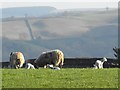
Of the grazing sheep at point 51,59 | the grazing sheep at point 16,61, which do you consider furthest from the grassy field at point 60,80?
the grazing sheep at point 51,59

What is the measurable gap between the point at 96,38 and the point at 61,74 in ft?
247

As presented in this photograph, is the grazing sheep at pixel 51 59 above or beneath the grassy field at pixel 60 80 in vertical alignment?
above

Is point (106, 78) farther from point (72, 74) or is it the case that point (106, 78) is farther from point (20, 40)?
point (20, 40)

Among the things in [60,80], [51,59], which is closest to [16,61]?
[51,59]

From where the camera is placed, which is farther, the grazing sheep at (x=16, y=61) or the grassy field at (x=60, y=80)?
the grazing sheep at (x=16, y=61)

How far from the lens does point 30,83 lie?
51.3 ft

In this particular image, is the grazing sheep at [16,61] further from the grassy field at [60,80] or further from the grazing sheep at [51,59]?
the grassy field at [60,80]

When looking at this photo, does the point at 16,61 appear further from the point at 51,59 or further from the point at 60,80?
the point at 60,80

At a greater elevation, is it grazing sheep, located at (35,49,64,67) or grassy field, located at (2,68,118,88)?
grazing sheep, located at (35,49,64,67)

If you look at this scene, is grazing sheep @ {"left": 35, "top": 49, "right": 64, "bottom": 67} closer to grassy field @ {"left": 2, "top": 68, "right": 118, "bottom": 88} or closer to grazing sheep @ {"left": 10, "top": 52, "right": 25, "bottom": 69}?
grazing sheep @ {"left": 10, "top": 52, "right": 25, "bottom": 69}

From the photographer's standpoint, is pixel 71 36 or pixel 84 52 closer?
pixel 84 52

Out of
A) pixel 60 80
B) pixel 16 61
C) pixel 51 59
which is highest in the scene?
pixel 51 59

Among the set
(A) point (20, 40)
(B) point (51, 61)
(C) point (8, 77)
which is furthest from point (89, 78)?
(A) point (20, 40)

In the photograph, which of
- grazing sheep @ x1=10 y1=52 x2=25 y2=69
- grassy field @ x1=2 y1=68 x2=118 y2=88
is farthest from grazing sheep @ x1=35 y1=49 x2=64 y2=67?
grassy field @ x1=2 y1=68 x2=118 y2=88
